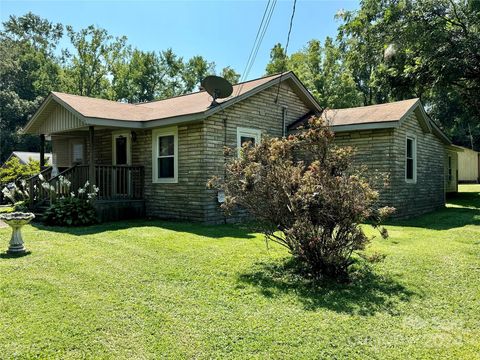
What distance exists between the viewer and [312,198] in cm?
489

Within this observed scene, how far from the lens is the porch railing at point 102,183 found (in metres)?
10.8

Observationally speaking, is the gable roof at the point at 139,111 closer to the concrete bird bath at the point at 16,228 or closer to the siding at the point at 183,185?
the siding at the point at 183,185

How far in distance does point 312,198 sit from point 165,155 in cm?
685

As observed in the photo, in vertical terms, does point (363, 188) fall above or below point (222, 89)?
below

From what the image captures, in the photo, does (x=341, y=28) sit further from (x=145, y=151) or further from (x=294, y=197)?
(x=294, y=197)

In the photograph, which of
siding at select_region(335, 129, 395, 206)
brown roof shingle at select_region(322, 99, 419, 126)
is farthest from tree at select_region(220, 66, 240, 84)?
siding at select_region(335, 129, 395, 206)

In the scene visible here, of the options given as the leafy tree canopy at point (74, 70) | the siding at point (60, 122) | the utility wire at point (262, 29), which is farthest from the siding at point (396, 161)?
the leafy tree canopy at point (74, 70)

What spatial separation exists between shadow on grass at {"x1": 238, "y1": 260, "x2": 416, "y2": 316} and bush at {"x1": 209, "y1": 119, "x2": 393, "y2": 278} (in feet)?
1.03

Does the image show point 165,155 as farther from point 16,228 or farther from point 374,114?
point 374,114

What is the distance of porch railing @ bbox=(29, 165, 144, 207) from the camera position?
10.8m

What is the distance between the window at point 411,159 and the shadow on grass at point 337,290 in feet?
24.6

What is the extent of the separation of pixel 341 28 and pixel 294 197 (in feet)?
49.3

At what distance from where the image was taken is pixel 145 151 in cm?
1136

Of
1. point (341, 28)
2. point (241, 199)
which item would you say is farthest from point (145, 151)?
point (341, 28)
